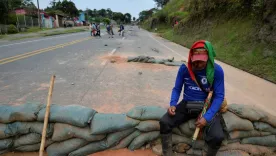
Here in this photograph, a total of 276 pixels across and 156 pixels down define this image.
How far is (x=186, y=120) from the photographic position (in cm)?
A: 232

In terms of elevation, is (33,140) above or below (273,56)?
below

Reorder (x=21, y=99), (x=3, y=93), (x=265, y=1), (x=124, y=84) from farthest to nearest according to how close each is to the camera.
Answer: (x=265, y=1), (x=124, y=84), (x=3, y=93), (x=21, y=99)

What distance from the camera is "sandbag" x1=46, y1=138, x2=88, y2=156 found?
7.39ft

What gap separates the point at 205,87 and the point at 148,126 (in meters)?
0.79

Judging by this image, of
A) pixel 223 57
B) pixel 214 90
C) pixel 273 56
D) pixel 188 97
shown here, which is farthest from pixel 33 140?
pixel 223 57

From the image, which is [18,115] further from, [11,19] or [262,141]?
[11,19]

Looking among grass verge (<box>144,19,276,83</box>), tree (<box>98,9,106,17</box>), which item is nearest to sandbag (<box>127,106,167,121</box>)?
grass verge (<box>144,19,276,83</box>)

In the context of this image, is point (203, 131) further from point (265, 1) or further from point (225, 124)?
point (265, 1)

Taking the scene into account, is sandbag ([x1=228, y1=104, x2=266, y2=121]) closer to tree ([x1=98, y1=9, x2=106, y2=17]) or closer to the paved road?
the paved road

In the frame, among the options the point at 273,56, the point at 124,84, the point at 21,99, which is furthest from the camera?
the point at 273,56

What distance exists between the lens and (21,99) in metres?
3.58

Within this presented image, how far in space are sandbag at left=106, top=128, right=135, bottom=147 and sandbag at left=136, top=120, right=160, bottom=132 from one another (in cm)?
12

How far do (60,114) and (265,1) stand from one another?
30.1ft

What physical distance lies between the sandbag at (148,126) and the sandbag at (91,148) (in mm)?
453
